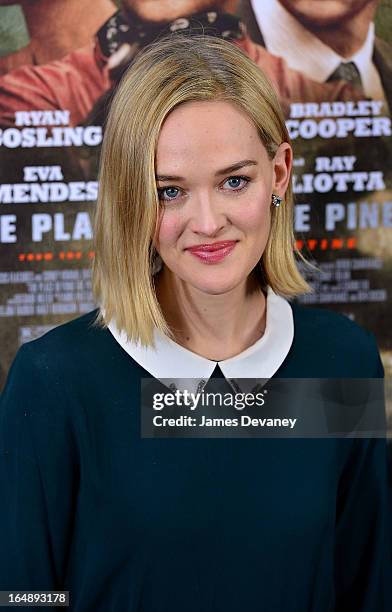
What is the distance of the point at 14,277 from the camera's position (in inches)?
38.8

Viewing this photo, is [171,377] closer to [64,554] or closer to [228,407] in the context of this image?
[228,407]

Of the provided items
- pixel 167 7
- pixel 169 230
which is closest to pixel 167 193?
pixel 169 230

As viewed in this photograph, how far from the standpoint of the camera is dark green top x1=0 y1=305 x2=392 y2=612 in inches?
33.6

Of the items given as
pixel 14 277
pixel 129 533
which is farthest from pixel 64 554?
pixel 14 277

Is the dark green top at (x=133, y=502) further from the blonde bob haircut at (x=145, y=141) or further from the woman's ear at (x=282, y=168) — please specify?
the woman's ear at (x=282, y=168)

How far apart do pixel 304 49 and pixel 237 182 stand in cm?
28

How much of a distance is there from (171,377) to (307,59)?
44cm

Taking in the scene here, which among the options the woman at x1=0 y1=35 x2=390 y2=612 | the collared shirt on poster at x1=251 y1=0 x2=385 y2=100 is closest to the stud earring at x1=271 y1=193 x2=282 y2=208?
the woman at x1=0 y1=35 x2=390 y2=612

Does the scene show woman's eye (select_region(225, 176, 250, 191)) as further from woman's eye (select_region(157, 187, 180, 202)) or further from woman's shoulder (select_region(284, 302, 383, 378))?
woman's shoulder (select_region(284, 302, 383, 378))

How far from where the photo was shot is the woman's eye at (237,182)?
813 millimetres

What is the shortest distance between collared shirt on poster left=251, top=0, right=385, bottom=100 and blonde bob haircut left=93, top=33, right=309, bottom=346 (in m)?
0.14

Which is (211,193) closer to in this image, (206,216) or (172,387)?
(206,216)

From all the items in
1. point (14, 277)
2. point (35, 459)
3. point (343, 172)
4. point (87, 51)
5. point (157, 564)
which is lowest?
point (157, 564)

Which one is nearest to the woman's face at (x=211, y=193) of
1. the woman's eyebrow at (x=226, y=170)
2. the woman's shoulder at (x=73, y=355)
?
the woman's eyebrow at (x=226, y=170)
